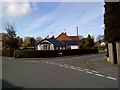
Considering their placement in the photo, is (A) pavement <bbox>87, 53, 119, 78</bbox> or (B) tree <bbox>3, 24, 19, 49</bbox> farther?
(B) tree <bbox>3, 24, 19, 49</bbox>

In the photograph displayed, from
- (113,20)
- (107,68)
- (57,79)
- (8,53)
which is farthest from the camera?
(8,53)

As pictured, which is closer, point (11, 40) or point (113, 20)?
point (113, 20)

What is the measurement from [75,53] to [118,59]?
82.8 feet

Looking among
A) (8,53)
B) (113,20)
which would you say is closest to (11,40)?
(8,53)

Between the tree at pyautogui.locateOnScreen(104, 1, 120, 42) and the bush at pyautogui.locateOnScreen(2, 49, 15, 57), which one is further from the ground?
the tree at pyautogui.locateOnScreen(104, 1, 120, 42)

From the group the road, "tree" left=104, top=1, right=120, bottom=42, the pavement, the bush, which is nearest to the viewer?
the road

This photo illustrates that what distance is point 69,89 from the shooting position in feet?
25.2

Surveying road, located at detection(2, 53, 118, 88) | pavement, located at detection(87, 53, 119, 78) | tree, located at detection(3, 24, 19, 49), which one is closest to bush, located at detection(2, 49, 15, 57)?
tree, located at detection(3, 24, 19, 49)

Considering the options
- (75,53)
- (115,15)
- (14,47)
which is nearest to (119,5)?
(115,15)

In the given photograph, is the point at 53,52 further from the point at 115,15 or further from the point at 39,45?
the point at 115,15

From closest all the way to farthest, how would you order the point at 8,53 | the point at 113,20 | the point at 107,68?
the point at 107,68
the point at 113,20
the point at 8,53

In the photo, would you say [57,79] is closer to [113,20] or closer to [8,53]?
[113,20]

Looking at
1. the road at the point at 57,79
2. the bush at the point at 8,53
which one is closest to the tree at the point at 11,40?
the bush at the point at 8,53

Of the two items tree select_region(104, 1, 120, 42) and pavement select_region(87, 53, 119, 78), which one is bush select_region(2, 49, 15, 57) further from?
tree select_region(104, 1, 120, 42)
